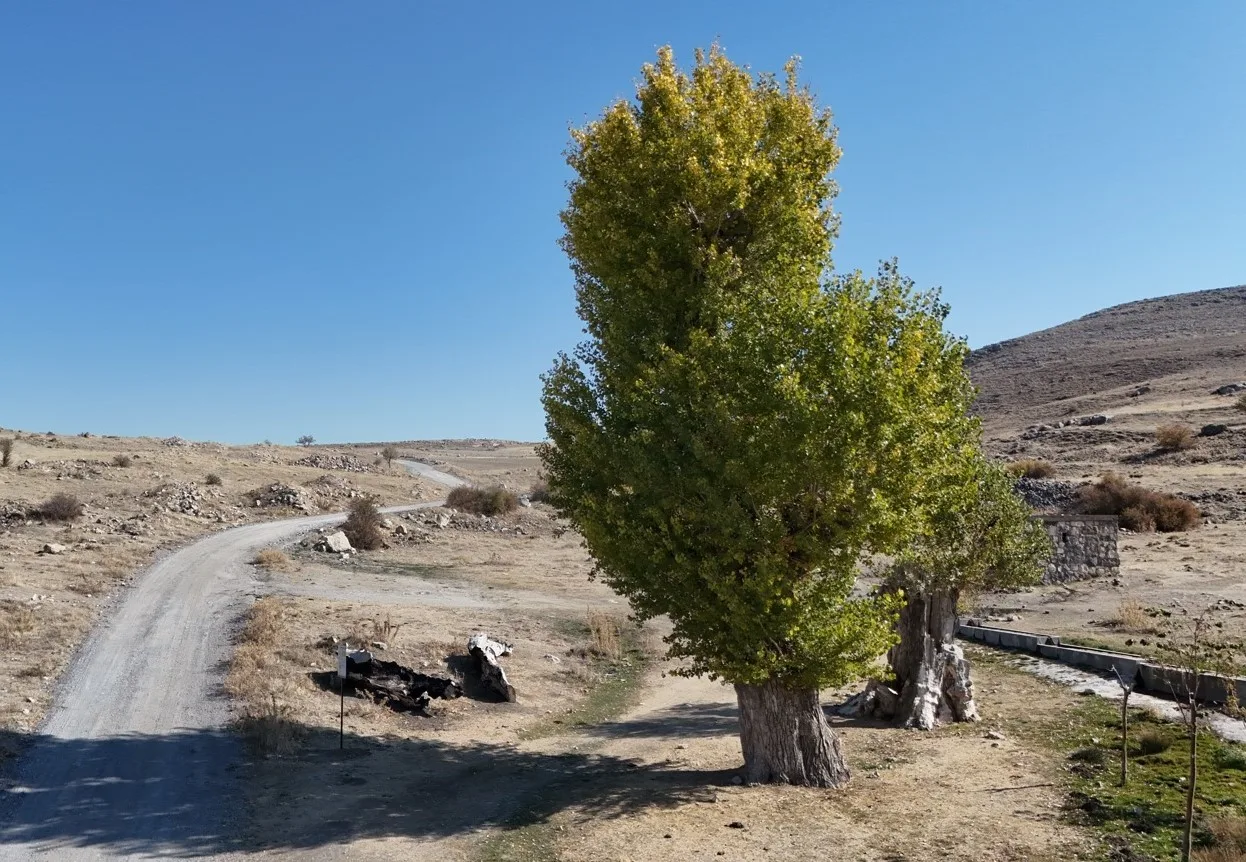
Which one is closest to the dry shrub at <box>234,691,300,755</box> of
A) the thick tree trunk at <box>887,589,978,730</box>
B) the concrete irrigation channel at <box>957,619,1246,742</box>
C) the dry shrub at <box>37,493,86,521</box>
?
the thick tree trunk at <box>887,589,978,730</box>

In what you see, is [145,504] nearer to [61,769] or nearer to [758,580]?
[61,769]

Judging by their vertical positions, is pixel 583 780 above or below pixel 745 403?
below

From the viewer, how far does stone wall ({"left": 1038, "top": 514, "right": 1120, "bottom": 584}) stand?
119ft

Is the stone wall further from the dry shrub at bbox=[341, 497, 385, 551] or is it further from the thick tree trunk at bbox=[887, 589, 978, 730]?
the dry shrub at bbox=[341, 497, 385, 551]

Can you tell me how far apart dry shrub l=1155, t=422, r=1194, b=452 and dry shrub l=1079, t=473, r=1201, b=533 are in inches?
705

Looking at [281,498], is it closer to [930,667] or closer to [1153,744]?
[930,667]

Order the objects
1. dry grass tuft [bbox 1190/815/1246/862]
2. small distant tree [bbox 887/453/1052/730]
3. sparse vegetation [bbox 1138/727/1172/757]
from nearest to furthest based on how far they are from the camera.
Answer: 1. dry grass tuft [bbox 1190/815/1246/862]
2. sparse vegetation [bbox 1138/727/1172/757]
3. small distant tree [bbox 887/453/1052/730]

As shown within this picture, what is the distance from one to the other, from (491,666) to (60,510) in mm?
29595

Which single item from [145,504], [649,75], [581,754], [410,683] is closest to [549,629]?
[410,683]

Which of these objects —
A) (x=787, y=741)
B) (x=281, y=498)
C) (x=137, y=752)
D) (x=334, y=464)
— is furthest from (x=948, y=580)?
(x=334, y=464)

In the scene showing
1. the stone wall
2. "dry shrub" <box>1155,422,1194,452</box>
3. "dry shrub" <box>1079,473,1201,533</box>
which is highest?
"dry shrub" <box>1155,422,1194,452</box>

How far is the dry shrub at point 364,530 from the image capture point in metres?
45.3

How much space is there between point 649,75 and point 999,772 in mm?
14501

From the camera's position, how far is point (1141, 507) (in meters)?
47.7
